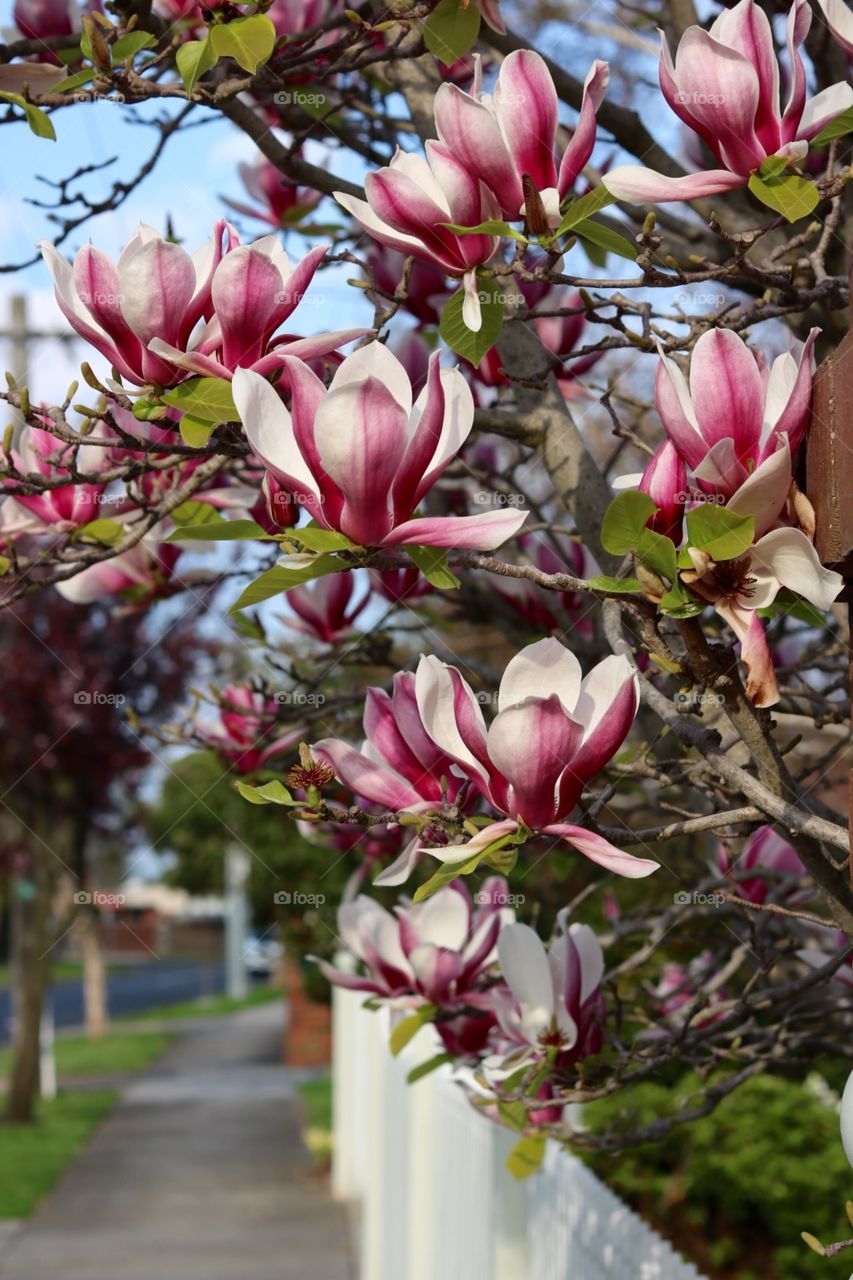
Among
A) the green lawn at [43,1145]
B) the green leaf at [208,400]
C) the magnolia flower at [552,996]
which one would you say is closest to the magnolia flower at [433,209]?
the green leaf at [208,400]

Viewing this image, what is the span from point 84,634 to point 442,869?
1146 cm

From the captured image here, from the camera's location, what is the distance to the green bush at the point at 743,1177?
5.26 metres

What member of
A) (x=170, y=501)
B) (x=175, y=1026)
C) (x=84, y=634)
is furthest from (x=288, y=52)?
(x=175, y=1026)

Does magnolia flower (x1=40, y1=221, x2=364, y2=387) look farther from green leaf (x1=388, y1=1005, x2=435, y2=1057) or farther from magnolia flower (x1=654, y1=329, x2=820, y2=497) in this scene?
green leaf (x1=388, y1=1005, x2=435, y2=1057)

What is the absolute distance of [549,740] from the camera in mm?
1294

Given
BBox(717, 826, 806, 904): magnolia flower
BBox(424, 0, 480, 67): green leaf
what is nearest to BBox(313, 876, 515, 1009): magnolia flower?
BBox(717, 826, 806, 904): magnolia flower

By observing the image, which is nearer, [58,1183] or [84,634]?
[58,1183]

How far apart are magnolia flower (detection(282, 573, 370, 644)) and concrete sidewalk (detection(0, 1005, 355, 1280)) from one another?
202 inches

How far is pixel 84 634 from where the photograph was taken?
12406 mm

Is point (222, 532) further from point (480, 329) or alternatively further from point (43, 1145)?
point (43, 1145)

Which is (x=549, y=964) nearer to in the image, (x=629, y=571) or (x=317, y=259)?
(x=629, y=571)

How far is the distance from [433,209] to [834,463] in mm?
538

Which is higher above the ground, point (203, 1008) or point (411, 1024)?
point (411, 1024)

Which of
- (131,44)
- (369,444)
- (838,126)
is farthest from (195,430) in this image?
(838,126)
